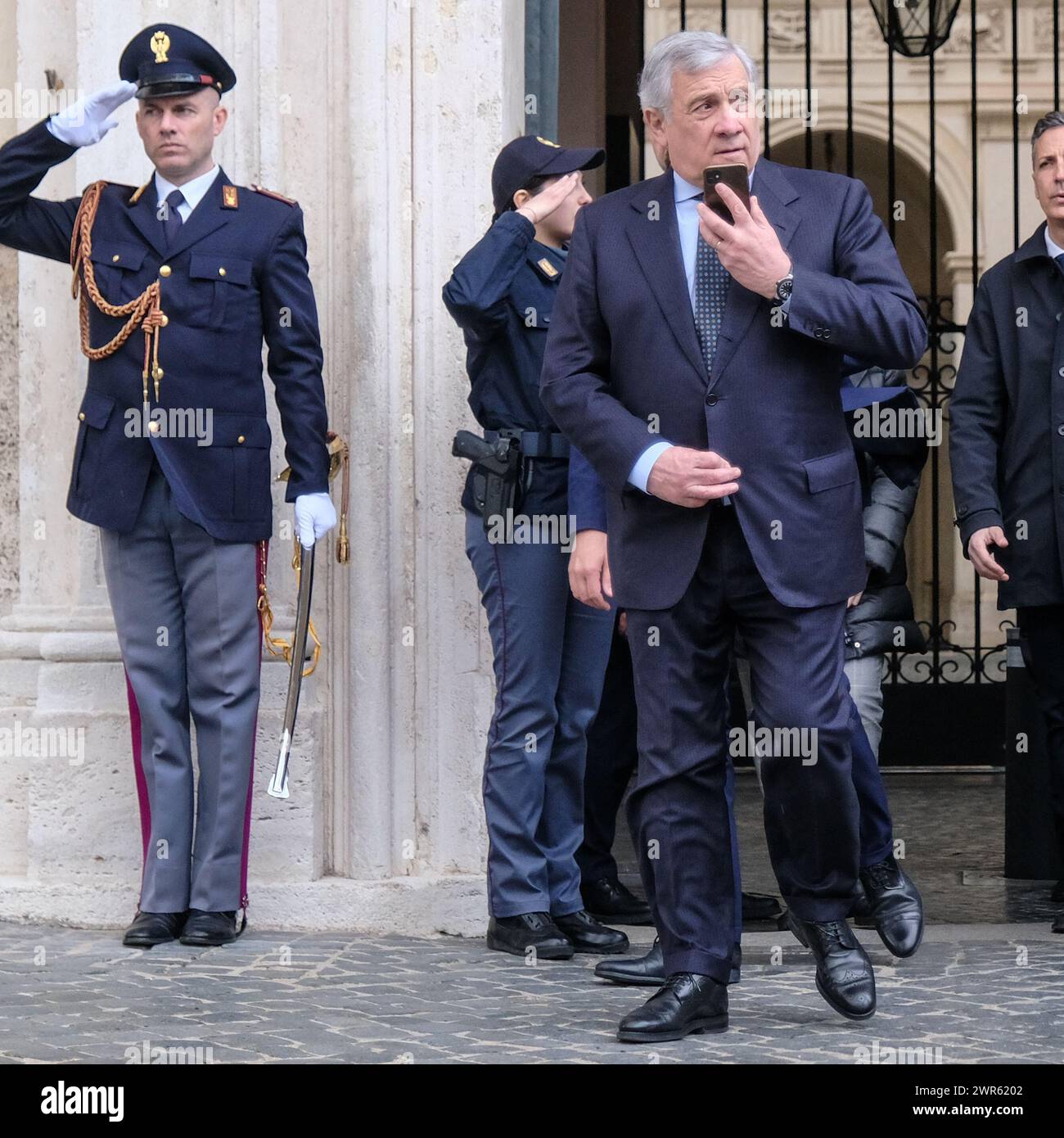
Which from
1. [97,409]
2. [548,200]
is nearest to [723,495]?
[548,200]

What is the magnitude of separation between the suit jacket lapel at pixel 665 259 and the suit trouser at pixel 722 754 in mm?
327

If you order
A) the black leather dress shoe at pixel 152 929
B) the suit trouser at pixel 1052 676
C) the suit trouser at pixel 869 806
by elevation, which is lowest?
the black leather dress shoe at pixel 152 929

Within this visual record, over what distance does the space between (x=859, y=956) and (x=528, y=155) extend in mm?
2059

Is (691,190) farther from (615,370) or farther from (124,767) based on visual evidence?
(124,767)

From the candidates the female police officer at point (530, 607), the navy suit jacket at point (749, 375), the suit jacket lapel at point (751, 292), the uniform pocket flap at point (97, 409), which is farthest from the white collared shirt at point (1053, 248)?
the uniform pocket flap at point (97, 409)

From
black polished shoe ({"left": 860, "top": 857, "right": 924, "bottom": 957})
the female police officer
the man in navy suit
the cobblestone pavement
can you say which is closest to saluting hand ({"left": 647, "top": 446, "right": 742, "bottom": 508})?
the man in navy suit

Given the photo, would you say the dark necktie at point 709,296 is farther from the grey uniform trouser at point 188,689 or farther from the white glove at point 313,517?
the grey uniform trouser at point 188,689

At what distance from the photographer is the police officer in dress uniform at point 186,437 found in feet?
15.5

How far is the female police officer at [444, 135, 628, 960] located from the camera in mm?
4668

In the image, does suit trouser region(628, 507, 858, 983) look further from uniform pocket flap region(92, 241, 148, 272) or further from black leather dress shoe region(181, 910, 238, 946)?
uniform pocket flap region(92, 241, 148, 272)

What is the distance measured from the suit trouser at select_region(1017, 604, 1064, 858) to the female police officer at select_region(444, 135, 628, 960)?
108cm

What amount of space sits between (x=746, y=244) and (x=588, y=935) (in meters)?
1.87

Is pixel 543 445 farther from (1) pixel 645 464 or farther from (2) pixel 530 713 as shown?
(1) pixel 645 464
